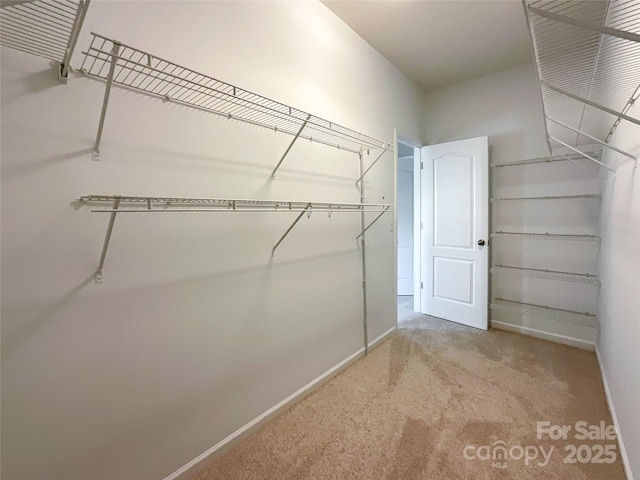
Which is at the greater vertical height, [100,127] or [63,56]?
[63,56]

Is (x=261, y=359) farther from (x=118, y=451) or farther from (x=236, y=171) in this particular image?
(x=236, y=171)

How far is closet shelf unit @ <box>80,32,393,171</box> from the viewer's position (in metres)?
0.98

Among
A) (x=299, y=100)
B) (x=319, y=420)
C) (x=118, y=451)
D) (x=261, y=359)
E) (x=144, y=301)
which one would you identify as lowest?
(x=319, y=420)

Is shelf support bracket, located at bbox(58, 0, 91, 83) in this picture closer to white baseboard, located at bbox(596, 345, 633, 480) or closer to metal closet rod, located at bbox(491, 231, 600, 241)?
white baseboard, located at bbox(596, 345, 633, 480)

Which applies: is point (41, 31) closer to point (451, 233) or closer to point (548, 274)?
point (451, 233)

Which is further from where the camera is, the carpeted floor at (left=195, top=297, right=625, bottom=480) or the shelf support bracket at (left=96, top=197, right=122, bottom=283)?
the carpeted floor at (left=195, top=297, right=625, bottom=480)

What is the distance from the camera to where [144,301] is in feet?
4.14

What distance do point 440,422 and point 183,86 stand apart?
2.19 m

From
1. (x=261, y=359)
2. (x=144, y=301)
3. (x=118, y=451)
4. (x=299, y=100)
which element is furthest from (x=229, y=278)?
(x=299, y=100)

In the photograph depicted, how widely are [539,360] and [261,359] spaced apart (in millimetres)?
2345

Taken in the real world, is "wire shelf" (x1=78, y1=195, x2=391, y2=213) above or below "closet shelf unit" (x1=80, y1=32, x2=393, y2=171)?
below

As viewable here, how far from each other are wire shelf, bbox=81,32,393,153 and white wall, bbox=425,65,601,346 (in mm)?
2141

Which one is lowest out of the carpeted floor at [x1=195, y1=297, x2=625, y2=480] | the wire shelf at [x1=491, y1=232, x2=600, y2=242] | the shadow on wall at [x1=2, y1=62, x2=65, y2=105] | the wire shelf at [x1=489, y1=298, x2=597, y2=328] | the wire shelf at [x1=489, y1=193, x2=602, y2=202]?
the carpeted floor at [x1=195, y1=297, x2=625, y2=480]

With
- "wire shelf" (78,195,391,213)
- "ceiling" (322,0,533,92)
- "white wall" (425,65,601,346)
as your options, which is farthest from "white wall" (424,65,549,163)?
"wire shelf" (78,195,391,213)
